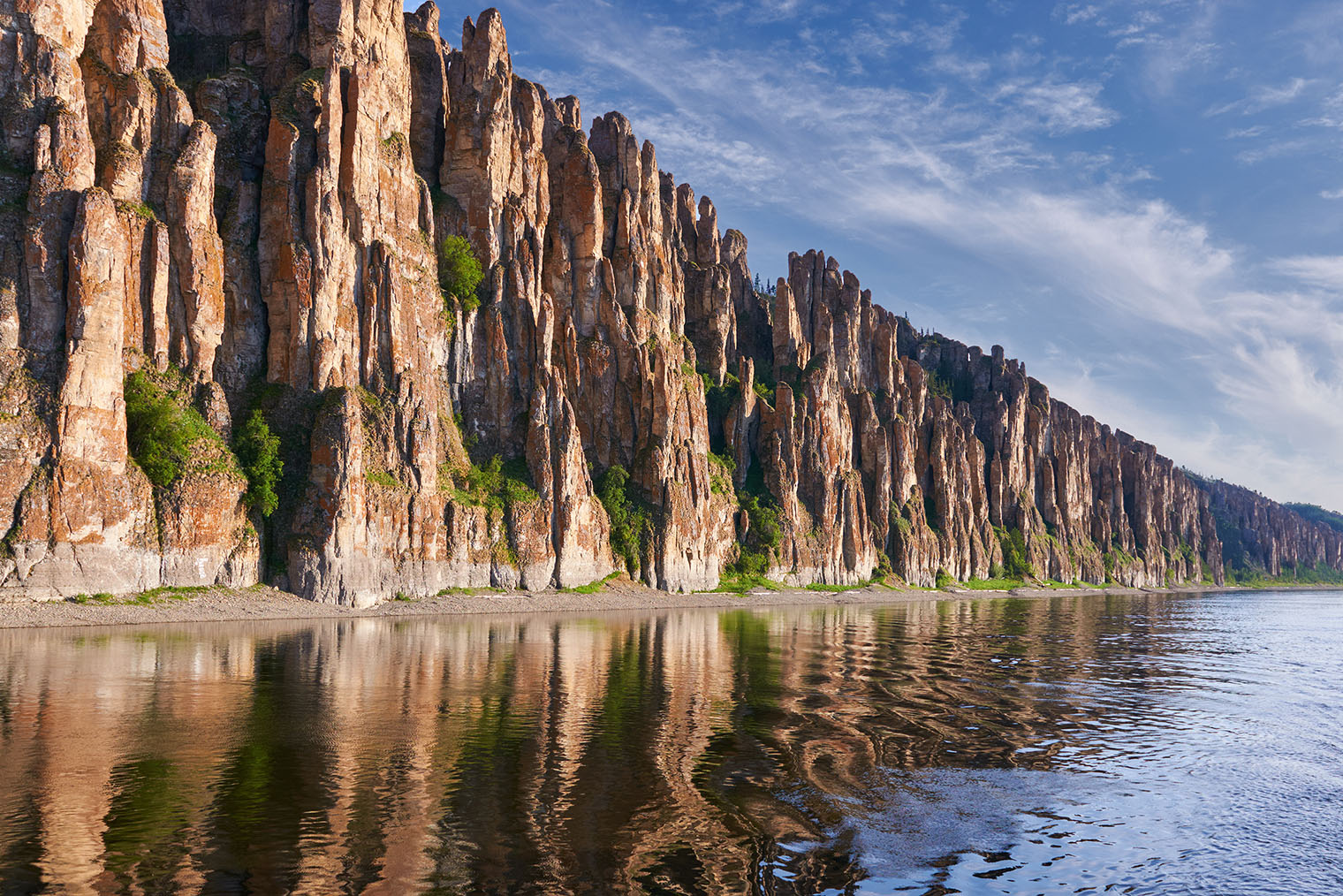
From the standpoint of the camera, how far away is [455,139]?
414 ft

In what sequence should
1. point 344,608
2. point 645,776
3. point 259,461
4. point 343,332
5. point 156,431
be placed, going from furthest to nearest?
point 343,332 < point 259,461 < point 344,608 < point 156,431 < point 645,776

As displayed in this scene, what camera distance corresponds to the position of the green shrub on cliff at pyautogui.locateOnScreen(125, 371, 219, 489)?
7731cm

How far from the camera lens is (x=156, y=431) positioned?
78375 millimetres

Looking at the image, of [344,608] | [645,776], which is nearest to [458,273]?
[344,608]

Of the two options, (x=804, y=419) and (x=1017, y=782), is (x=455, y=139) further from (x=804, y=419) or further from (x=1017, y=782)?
(x=1017, y=782)

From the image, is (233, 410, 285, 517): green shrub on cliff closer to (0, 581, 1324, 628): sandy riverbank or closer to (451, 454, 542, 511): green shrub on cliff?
(0, 581, 1324, 628): sandy riverbank

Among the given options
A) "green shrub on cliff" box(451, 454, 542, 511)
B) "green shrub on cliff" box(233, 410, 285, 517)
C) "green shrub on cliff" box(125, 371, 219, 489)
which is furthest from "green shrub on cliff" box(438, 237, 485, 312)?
"green shrub on cliff" box(125, 371, 219, 489)

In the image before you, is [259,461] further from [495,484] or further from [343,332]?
[495,484]

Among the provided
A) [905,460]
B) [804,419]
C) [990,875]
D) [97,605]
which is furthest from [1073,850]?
[905,460]

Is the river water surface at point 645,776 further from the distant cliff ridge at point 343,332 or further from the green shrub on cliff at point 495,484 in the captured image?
the green shrub on cliff at point 495,484

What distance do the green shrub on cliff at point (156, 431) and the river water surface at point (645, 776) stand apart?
94.6 ft

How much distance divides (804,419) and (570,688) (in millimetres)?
137633

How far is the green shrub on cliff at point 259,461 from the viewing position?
84.1 meters

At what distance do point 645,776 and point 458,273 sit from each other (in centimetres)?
10282
